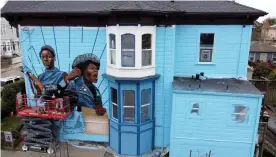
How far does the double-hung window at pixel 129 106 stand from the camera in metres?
10.7

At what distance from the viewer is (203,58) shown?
37.4 ft

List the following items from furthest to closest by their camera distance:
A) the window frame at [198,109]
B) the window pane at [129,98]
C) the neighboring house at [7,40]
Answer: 1. the neighboring house at [7,40]
2. the window pane at [129,98]
3. the window frame at [198,109]

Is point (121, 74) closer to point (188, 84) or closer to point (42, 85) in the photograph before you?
point (188, 84)

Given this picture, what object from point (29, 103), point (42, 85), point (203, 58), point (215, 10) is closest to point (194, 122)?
point (203, 58)

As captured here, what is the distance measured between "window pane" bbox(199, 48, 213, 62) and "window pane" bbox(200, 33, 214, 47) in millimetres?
260

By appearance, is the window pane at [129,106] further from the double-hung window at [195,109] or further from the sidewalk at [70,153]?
the double-hung window at [195,109]

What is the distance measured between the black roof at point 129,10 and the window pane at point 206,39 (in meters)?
0.78

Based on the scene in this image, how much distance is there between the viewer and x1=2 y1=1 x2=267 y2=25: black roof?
382 inches

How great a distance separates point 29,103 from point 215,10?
420 inches

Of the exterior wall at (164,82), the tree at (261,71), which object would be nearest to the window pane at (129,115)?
the exterior wall at (164,82)

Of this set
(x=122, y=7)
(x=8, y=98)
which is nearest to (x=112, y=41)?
(x=122, y=7)

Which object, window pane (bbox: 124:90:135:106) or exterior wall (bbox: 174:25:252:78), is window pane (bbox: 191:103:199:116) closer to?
exterior wall (bbox: 174:25:252:78)

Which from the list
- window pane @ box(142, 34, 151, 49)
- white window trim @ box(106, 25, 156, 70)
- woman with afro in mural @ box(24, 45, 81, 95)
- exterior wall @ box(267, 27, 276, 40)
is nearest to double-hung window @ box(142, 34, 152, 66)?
window pane @ box(142, 34, 151, 49)

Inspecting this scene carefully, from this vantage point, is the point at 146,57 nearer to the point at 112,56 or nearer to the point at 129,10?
the point at 112,56
